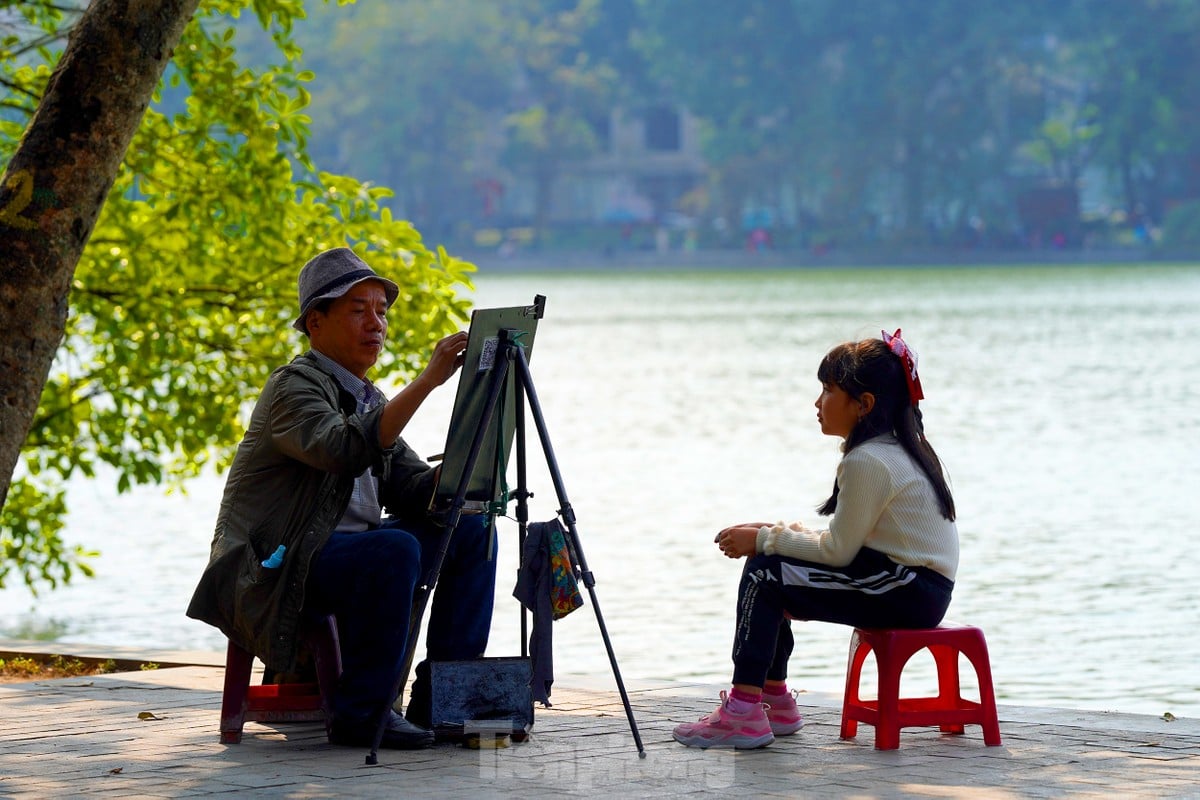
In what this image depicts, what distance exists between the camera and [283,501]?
5.35 meters

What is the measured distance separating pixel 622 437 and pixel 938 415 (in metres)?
3.97

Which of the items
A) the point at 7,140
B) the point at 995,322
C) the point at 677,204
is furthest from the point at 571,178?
the point at 7,140

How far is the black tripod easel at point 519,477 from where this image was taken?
204 inches

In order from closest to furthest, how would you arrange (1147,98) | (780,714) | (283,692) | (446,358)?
1. (446,358)
2. (780,714)
3. (283,692)
4. (1147,98)

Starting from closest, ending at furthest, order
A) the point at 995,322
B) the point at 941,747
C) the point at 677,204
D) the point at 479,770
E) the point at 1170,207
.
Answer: the point at 479,770 → the point at 941,747 → the point at 995,322 → the point at 1170,207 → the point at 677,204

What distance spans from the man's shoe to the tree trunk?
42.0 inches

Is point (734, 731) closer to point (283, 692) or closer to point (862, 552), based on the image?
point (862, 552)

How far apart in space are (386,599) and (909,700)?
1.46 metres

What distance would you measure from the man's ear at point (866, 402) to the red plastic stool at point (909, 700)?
0.58 m

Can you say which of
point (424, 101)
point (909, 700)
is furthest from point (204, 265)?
point (424, 101)

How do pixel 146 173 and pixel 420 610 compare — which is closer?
pixel 420 610

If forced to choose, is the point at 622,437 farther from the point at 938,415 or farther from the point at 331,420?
the point at 331,420

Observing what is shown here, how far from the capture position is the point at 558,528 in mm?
5508

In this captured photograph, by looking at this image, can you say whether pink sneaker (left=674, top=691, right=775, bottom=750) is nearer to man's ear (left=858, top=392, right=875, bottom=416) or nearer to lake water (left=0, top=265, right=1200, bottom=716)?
man's ear (left=858, top=392, right=875, bottom=416)
